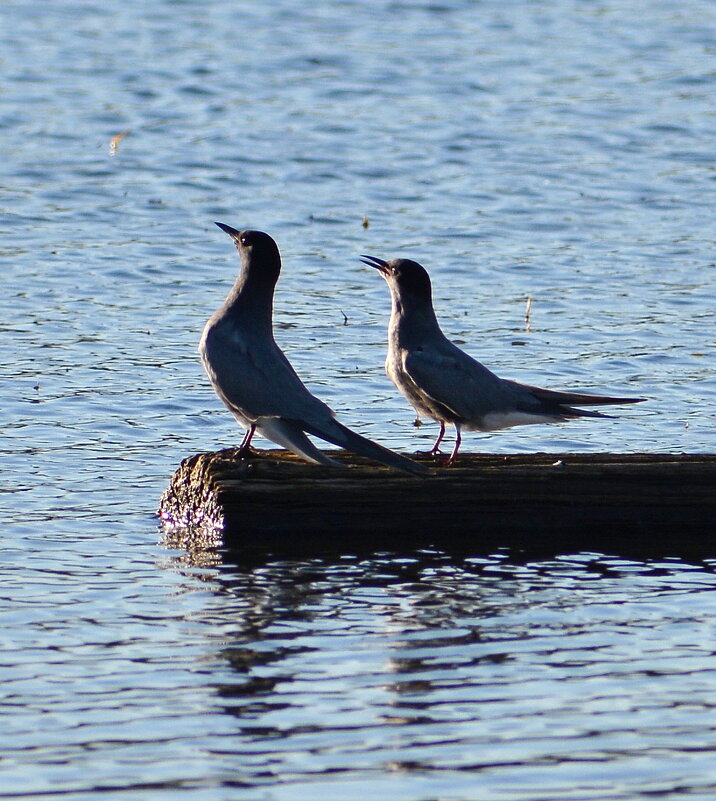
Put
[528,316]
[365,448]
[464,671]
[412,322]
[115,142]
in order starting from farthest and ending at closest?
[115,142], [528,316], [412,322], [365,448], [464,671]

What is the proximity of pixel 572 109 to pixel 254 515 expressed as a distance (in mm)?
15754

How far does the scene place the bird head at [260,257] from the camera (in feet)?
30.3

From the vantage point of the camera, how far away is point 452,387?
911 cm

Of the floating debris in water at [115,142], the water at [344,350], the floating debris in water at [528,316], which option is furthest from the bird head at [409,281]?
the floating debris in water at [115,142]

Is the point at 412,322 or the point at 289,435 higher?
the point at 412,322

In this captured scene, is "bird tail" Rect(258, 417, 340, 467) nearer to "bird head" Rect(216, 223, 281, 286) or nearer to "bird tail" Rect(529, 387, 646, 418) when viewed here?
"bird head" Rect(216, 223, 281, 286)

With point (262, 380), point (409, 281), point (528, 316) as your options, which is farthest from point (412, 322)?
point (528, 316)

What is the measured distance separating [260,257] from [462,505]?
75.4 inches

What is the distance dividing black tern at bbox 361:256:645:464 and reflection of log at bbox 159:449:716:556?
1.61 ft

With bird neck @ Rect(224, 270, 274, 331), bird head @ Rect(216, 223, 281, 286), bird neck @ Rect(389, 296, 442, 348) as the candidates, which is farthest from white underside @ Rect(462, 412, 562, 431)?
bird head @ Rect(216, 223, 281, 286)

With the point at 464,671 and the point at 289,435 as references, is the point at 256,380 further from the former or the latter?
the point at 464,671

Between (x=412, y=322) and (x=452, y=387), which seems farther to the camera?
(x=412, y=322)

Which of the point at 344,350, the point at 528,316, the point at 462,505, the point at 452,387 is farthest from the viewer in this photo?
the point at 528,316

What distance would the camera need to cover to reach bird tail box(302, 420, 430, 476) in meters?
8.28
